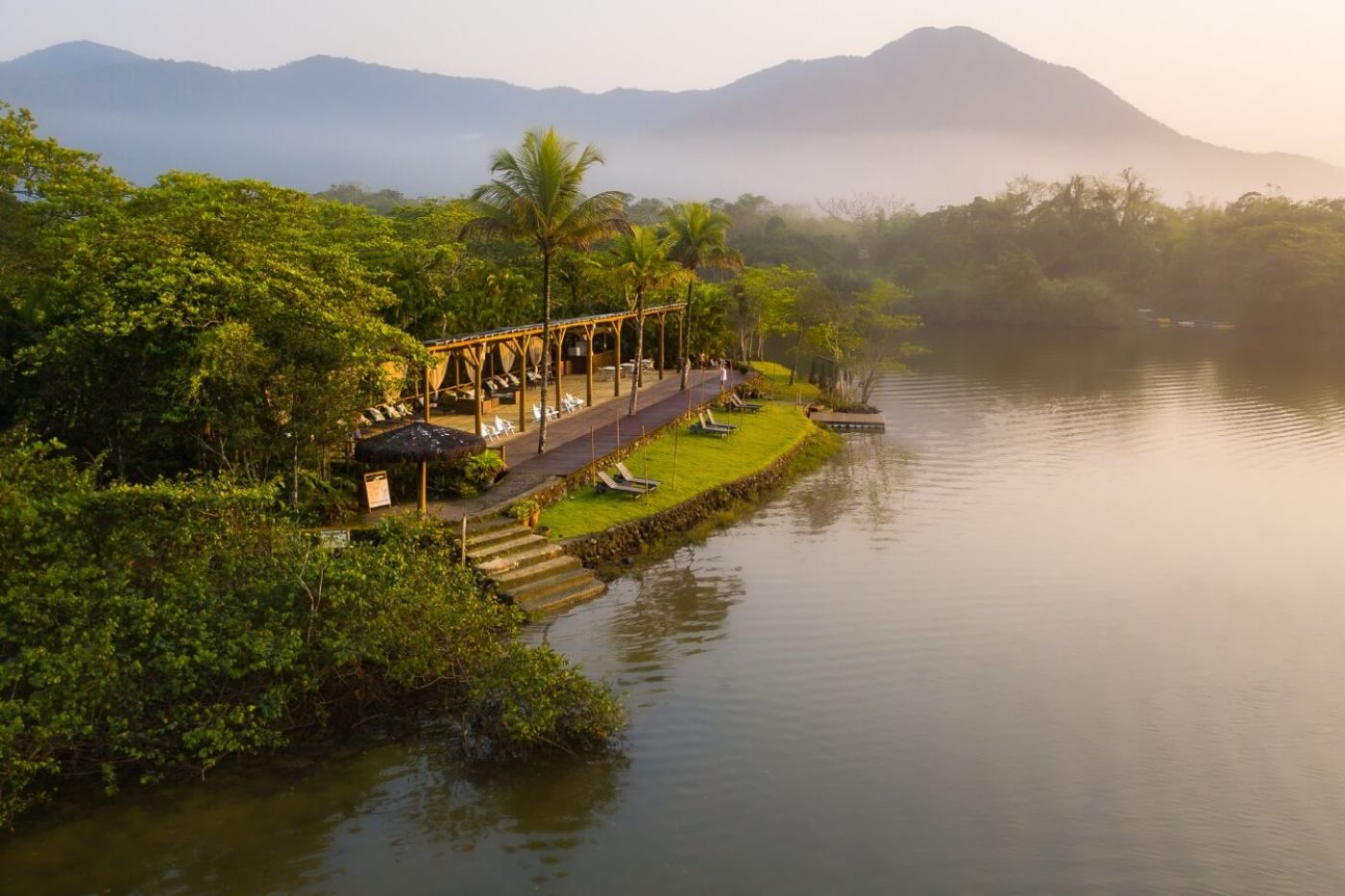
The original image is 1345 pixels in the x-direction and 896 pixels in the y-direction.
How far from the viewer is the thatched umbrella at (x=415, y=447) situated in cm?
1680

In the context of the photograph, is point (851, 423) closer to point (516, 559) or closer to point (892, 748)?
point (516, 559)

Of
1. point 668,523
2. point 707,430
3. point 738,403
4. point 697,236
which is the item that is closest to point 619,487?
point 668,523

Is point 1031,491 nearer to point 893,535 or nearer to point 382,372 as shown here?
point 893,535

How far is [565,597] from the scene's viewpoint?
16750 millimetres

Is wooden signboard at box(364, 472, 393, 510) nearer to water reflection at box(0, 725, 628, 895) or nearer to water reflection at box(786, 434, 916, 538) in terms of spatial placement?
water reflection at box(0, 725, 628, 895)

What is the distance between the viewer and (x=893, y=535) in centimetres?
2166

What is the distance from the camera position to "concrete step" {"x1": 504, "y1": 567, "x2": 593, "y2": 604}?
637 inches

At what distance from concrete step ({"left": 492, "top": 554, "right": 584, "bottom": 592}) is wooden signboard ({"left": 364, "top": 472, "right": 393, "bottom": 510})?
2.88 meters

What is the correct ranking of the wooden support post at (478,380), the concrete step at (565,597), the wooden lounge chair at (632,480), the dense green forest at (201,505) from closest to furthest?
the dense green forest at (201,505), the concrete step at (565,597), the wooden lounge chair at (632,480), the wooden support post at (478,380)

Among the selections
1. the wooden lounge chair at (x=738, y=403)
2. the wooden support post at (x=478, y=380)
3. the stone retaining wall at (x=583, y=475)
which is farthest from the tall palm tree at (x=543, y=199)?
the wooden lounge chair at (x=738, y=403)

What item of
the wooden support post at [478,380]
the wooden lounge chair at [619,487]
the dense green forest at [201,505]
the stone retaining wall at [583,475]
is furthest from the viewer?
the wooden support post at [478,380]

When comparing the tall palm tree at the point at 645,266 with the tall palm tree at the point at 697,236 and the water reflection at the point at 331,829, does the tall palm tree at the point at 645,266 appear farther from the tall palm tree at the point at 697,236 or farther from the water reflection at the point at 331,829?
the water reflection at the point at 331,829

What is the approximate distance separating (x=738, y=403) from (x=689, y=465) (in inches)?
349

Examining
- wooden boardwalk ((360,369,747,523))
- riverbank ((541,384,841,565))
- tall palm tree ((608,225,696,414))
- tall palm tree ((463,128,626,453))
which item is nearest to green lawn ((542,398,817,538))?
riverbank ((541,384,841,565))
